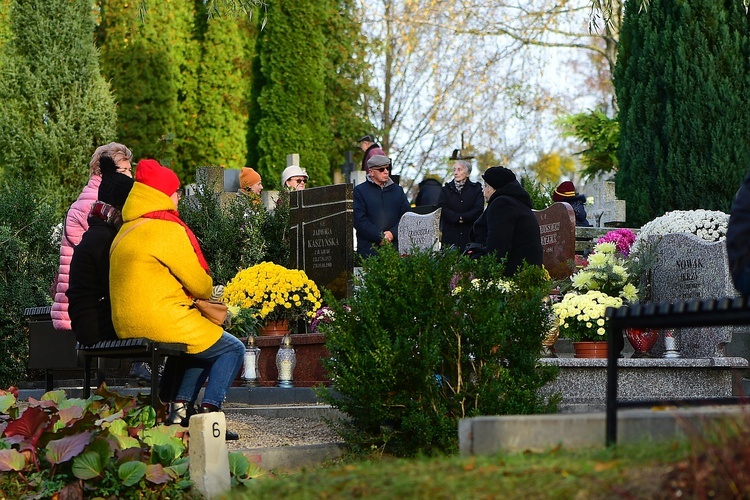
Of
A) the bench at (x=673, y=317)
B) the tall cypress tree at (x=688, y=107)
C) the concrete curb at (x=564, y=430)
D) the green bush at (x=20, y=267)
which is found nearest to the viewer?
the concrete curb at (x=564, y=430)

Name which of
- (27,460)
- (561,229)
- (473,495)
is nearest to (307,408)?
(27,460)

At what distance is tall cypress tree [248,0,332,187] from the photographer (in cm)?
2805

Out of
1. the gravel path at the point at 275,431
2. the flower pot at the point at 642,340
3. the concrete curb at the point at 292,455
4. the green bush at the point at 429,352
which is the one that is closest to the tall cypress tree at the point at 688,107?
the flower pot at the point at 642,340

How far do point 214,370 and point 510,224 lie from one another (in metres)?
3.69

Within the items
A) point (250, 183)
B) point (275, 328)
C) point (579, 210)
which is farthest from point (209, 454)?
point (579, 210)

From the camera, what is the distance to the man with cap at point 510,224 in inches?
388

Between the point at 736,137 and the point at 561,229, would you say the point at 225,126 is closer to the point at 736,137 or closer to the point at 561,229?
the point at 736,137

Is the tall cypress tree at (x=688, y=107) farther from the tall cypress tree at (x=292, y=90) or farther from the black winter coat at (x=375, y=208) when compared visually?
the tall cypress tree at (x=292, y=90)

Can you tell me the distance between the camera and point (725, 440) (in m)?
2.98

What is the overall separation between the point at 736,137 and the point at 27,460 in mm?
13847

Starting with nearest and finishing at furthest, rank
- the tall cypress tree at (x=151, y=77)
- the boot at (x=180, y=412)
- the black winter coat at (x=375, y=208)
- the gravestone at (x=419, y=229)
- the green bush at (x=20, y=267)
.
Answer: the boot at (x=180, y=412), the green bush at (x=20, y=267), the gravestone at (x=419, y=229), the black winter coat at (x=375, y=208), the tall cypress tree at (x=151, y=77)

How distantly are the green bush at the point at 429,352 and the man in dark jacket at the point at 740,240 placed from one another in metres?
2.21

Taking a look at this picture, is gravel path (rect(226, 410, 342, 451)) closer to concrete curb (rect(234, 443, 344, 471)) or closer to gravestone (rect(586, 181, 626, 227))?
concrete curb (rect(234, 443, 344, 471))

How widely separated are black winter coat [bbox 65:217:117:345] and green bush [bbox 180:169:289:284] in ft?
23.5
